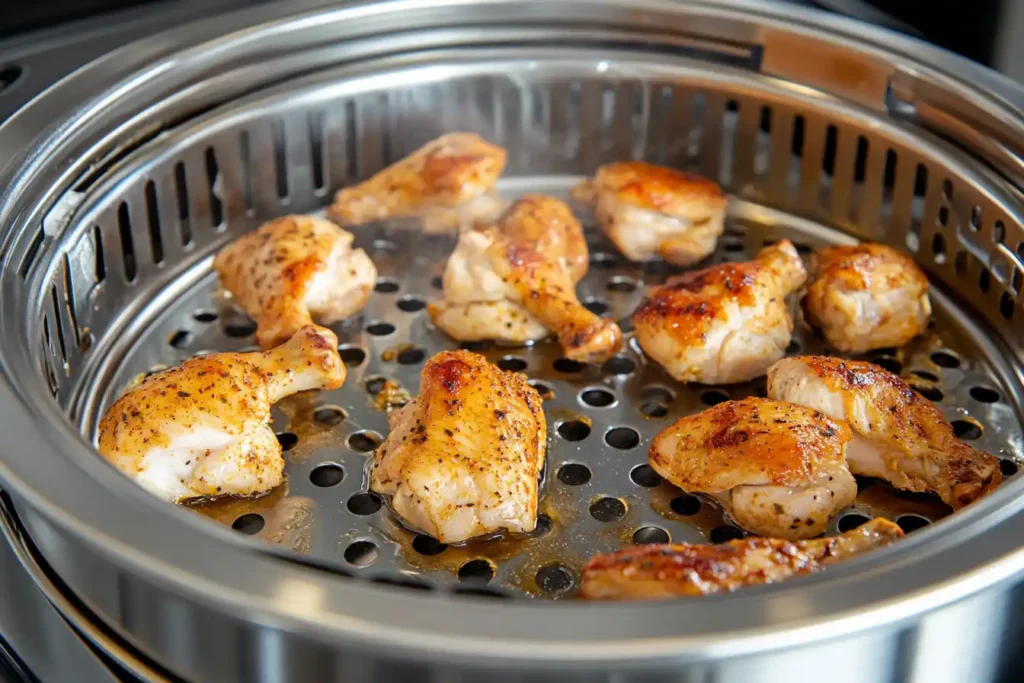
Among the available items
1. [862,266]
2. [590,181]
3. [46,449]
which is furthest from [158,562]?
[590,181]

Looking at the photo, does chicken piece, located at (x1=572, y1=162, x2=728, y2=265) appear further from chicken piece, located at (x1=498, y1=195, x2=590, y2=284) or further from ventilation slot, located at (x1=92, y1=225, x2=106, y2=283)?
ventilation slot, located at (x1=92, y1=225, x2=106, y2=283)

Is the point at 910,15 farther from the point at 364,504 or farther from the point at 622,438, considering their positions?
the point at 364,504

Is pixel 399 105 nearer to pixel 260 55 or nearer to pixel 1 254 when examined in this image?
pixel 260 55

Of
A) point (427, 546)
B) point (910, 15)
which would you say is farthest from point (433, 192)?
point (910, 15)

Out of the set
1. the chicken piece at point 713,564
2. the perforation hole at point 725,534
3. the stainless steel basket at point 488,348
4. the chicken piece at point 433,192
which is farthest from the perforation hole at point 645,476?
the chicken piece at point 433,192

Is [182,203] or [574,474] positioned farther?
[182,203]

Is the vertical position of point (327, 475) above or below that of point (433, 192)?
below

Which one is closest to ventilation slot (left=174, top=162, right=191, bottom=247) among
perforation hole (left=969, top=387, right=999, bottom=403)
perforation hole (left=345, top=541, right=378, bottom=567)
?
perforation hole (left=345, top=541, right=378, bottom=567)

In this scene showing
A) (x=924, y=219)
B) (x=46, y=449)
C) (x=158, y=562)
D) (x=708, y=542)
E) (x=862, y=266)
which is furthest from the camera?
(x=924, y=219)
